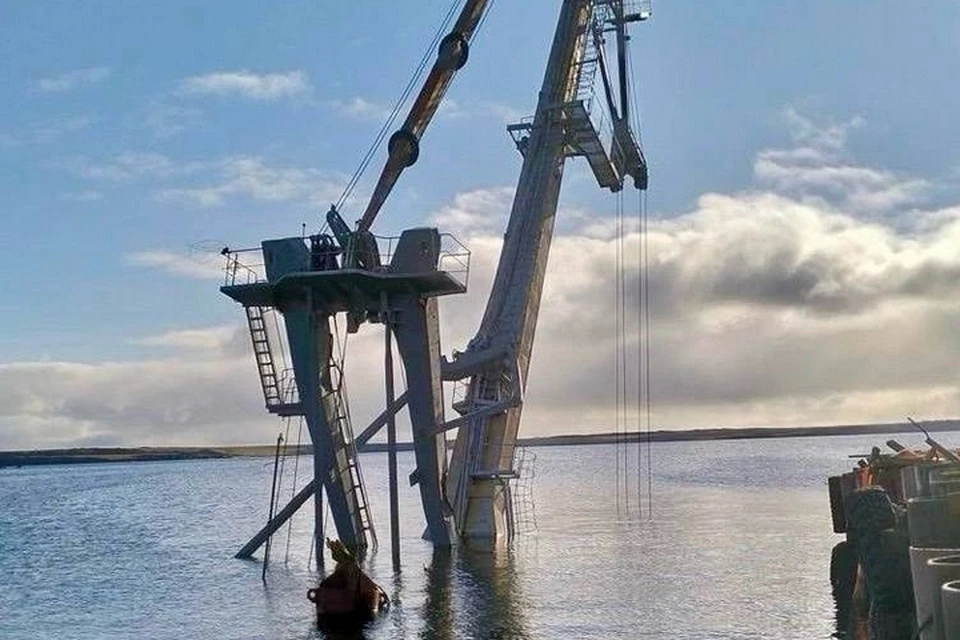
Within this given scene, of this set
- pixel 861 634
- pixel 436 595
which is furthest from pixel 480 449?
pixel 861 634

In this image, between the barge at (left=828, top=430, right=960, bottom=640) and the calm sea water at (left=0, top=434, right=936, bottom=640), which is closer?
the barge at (left=828, top=430, right=960, bottom=640)

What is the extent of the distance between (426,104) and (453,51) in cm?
212

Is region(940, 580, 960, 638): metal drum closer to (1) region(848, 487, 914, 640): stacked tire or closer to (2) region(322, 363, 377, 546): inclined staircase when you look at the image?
(1) region(848, 487, 914, 640): stacked tire

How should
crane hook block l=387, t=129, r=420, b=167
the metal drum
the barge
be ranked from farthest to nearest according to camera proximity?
crane hook block l=387, t=129, r=420, b=167 → the barge → the metal drum

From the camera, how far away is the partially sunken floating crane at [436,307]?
34.5m

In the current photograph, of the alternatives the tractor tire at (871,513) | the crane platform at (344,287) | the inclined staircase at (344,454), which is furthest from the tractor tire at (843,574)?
the inclined staircase at (344,454)

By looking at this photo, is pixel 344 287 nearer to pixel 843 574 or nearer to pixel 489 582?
pixel 489 582

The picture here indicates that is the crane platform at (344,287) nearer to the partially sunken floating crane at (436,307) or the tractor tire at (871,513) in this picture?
the partially sunken floating crane at (436,307)

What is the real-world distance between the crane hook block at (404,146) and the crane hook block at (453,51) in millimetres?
2968

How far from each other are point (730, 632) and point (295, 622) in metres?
10.7

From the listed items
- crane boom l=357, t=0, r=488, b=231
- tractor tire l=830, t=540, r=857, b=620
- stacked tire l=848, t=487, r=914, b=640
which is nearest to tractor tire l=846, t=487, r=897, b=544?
stacked tire l=848, t=487, r=914, b=640

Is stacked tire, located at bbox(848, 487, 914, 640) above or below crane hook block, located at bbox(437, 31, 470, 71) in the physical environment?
below

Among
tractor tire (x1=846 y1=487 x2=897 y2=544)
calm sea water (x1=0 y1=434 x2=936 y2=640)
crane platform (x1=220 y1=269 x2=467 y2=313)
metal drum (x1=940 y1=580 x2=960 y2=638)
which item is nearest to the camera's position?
metal drum (x1=940 y1=580 x2=960 y2=638)

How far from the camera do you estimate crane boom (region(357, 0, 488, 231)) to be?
3866 cm
